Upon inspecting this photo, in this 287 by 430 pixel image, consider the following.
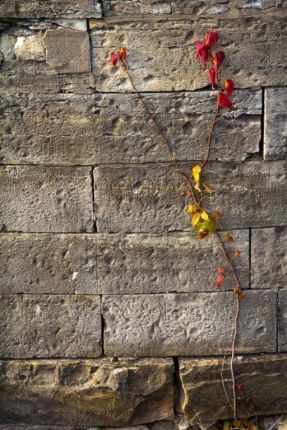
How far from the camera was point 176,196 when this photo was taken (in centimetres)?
394

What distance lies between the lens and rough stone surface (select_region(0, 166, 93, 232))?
392 cm

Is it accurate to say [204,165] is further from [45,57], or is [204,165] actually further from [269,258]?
[45,57]

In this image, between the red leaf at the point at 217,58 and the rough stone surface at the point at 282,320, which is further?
the rough stone surface at the point at 282,320

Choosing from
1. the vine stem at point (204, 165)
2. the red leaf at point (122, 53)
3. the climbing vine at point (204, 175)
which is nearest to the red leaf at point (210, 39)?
the climbing vine at point (204, 175)

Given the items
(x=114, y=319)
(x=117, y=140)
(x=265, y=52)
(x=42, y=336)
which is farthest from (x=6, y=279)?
(x=265, y=52)

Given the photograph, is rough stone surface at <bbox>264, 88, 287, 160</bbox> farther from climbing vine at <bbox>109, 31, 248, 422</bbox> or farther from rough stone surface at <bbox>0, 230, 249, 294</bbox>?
rough stone surface at <bbox>0, 230, 249, 294</bbox>

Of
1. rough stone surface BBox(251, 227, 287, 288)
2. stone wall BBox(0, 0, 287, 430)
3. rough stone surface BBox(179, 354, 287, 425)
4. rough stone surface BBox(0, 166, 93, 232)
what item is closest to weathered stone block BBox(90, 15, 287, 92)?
stone wall BBox(0, 0, 287, 430)

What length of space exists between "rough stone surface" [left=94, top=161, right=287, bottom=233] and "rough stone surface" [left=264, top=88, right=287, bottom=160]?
0.08 meters

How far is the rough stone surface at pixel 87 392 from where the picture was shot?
412 centimetres

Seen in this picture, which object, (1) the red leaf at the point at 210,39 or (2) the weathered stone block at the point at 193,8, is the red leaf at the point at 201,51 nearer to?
(1) the red leaf at the point at 210,39

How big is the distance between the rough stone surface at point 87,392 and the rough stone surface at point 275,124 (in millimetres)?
1518

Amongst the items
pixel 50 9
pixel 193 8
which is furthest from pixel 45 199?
pixel 193 8

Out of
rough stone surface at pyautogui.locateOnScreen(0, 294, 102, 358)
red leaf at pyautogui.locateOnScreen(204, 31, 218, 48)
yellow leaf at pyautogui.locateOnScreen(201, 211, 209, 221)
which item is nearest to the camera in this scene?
red leaf at pyautogui.locateOnScreen(204, 31, 218, 48)

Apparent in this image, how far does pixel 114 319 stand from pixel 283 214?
128 cm
